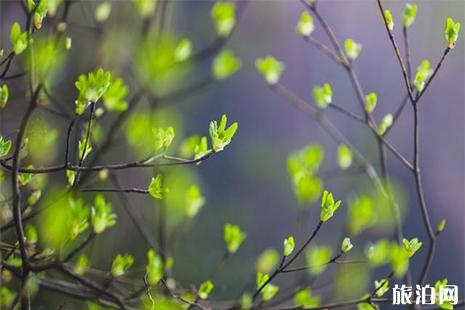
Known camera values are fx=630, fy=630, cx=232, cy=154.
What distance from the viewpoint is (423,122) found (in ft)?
8.30

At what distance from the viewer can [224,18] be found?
71 centimetres

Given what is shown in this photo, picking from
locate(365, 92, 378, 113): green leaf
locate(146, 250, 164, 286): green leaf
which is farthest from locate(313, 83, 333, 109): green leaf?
locate(146, 250, 164, 286): green leaf

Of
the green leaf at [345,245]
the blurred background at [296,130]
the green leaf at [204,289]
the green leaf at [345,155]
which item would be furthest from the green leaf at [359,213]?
the blurred background at [296,130]

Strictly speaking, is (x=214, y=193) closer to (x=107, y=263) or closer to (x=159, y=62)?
(x=107, y=263)

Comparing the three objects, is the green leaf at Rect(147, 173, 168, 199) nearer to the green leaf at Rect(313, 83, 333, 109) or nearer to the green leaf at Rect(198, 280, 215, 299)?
the green leaf at Rect(198, 280, 215, 299)

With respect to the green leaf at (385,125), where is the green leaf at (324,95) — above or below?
above

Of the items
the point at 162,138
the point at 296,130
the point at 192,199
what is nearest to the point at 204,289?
the point at 192,199

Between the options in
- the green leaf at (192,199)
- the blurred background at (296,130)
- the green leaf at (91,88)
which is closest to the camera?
the green leaf at (91,88)

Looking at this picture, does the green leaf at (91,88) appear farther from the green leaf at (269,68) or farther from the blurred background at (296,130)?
the blurred background at (296,130)

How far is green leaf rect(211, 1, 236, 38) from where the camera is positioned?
0.70 m

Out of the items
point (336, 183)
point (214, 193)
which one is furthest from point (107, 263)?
point (336, 183)

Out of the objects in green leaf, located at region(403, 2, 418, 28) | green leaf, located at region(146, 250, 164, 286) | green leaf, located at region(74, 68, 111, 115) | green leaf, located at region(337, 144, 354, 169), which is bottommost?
green leaf, located at region(146, 250, 164, 286)

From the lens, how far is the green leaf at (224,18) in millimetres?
704

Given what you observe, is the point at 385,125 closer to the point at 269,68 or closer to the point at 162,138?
the point at 269,68
